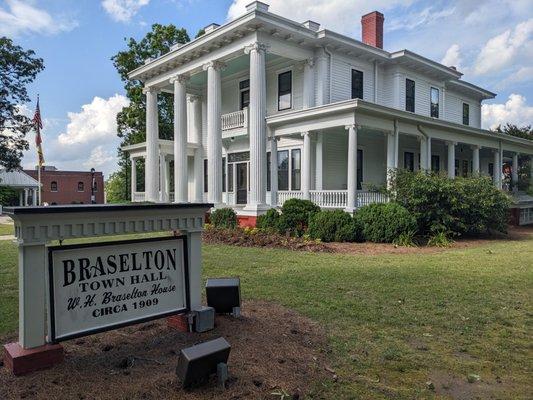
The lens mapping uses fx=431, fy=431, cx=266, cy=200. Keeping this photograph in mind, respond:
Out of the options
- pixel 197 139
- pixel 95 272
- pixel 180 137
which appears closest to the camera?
pixel 95 272

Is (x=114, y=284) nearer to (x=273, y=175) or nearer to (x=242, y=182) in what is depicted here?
(x=273, y=175)

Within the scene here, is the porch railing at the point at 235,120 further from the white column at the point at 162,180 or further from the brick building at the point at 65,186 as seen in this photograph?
A: the brick building at the point at 65,186

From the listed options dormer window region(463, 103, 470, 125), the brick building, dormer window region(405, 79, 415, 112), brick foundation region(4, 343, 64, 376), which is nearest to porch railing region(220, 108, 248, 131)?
dormer window region(405, 79, 415, 112)

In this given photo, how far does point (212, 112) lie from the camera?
19.4 m

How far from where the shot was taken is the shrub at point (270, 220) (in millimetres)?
15541

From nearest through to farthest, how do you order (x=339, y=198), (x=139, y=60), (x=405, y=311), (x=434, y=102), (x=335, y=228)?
(x=405, y=311) < (x=335, y=228) < (x=339, y=198) < (x=434, y=102) < (x=139, y=60)

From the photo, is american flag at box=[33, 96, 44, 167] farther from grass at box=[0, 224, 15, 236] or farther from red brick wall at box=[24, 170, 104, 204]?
red brick wall at box=[24, 170, 104, 204]

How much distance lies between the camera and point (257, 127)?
17625mm

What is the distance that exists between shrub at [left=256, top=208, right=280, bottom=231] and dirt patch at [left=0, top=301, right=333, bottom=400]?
10468mm

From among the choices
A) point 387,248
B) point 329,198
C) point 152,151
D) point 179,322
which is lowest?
point 387,248

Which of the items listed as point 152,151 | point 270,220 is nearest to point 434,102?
point 270,220

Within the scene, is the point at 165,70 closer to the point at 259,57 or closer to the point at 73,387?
the point at 259,57

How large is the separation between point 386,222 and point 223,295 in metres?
9.73

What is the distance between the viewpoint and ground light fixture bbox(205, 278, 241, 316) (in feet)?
16.0
